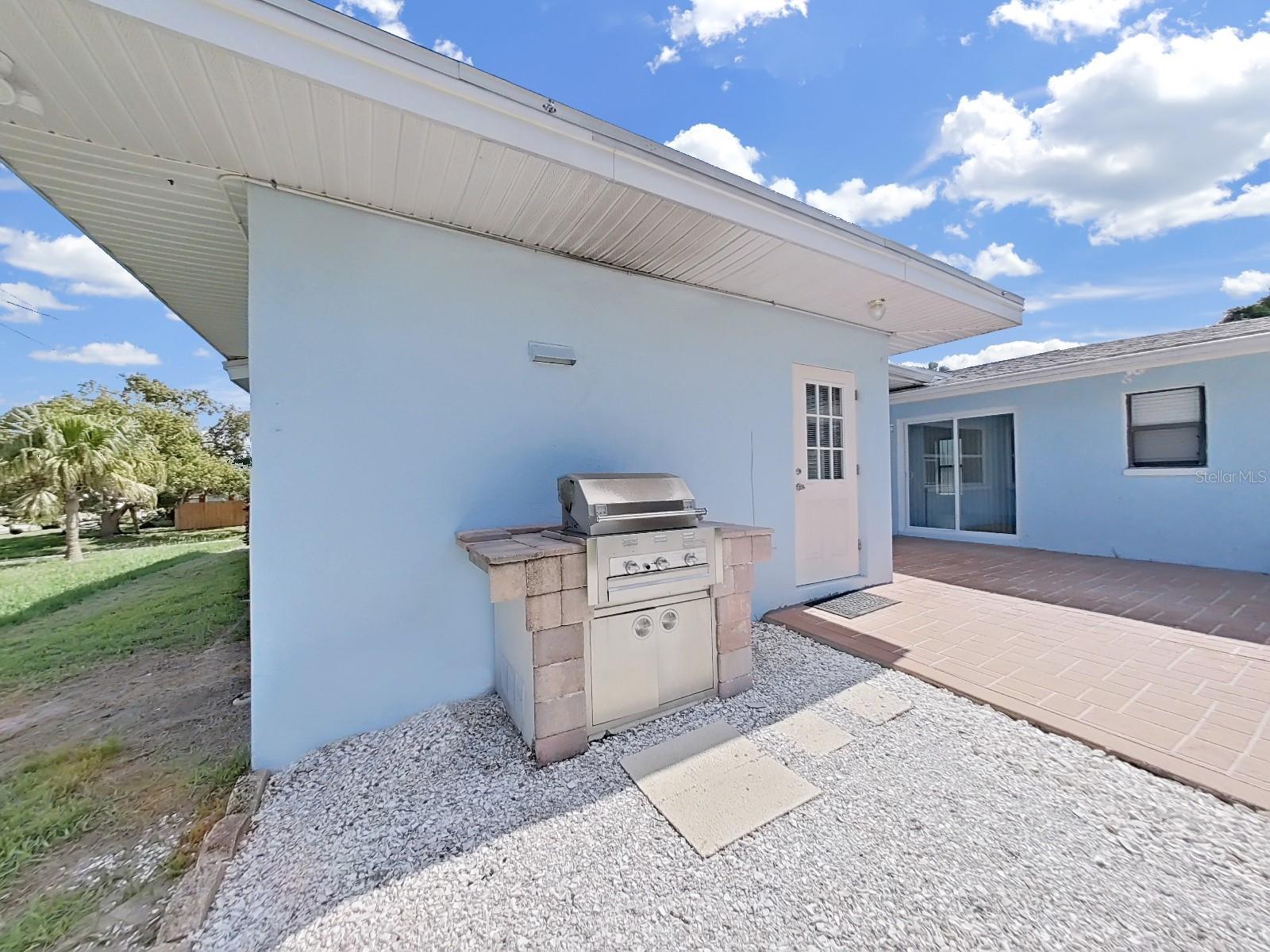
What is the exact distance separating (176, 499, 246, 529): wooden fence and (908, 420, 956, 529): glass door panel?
64.8 feet

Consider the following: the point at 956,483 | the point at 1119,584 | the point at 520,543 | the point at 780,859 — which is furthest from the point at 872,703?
the point at 956,483

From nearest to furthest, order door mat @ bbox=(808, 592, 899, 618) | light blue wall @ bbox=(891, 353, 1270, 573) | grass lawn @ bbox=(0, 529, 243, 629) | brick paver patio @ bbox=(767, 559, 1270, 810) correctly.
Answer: brick paver patio @ bbox=(767, 559, 1270, 810) < door mat @ bbox=(808, 592, 899, 618) < light blue wall @ bbox=(891, 353, 1270, 573) < grass lawn @ bbox=(0, 529, 243, 629)

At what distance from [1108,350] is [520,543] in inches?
379

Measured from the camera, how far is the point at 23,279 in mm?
10047

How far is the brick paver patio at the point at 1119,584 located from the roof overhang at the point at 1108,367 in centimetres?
272

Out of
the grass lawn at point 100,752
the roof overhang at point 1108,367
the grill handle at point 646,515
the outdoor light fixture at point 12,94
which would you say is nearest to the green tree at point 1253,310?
the roof overhang at point 1108,367

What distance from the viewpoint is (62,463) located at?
9.30 metres

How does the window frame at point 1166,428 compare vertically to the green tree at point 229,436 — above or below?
below

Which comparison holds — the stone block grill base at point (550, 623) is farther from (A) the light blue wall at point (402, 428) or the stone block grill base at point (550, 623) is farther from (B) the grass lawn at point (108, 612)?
(B) the grass lawn at point (108, 612)

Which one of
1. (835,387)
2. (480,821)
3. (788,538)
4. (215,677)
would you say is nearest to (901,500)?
(835,387)

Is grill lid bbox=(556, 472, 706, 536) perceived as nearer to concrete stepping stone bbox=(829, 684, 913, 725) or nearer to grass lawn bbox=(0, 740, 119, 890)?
concrete stepping stone bbox=(829, 684, 913, 725)

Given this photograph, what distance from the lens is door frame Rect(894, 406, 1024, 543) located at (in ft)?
25.2

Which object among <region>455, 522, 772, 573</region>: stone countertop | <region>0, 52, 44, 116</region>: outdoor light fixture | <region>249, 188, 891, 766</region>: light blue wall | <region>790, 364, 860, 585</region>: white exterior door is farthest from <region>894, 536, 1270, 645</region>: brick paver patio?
<region>0, 52, 44, 116</region>: outdoor light fixture

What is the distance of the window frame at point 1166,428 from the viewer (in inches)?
236
